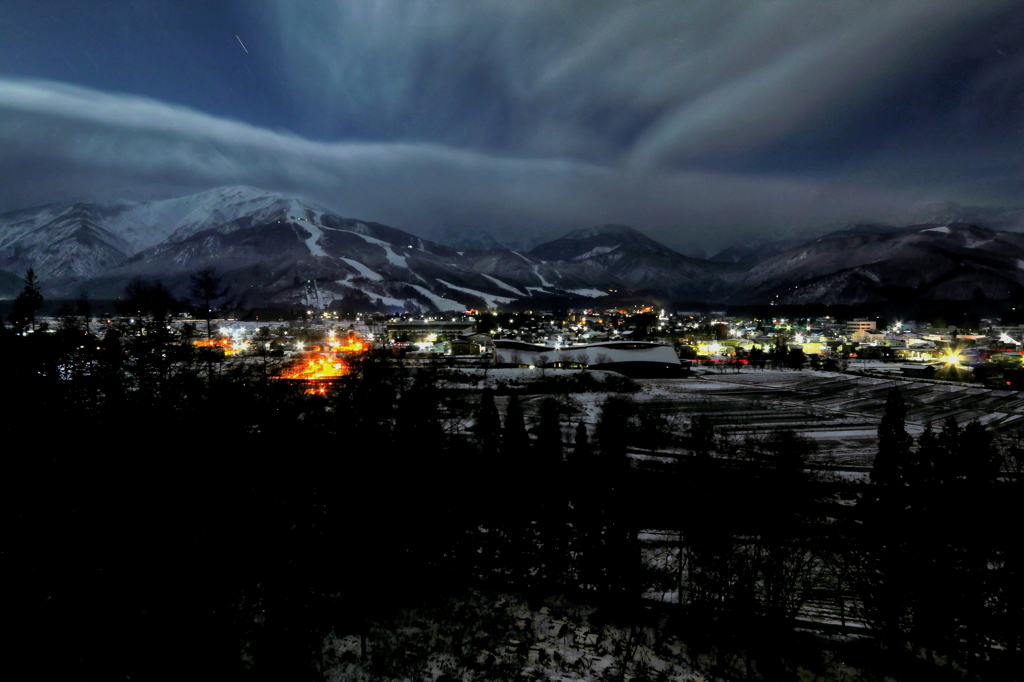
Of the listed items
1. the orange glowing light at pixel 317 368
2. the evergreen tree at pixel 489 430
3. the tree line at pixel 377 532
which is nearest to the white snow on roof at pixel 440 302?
the orange glowing light at pixel 317 368

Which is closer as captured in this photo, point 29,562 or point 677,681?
point 29,562

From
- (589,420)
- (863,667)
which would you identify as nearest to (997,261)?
(589,420)

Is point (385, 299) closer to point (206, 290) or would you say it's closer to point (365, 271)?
point (365, 271)

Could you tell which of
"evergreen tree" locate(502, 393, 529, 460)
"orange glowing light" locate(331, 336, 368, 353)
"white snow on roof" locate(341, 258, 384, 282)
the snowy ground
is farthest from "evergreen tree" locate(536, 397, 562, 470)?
"white snow on roof" locate(341, 258, 384, 282)

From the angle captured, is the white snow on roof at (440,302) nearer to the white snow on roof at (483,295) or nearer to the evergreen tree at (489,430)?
the white snow on roof at (483,295)

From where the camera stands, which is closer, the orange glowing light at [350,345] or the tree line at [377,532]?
the tree line at [377,532]

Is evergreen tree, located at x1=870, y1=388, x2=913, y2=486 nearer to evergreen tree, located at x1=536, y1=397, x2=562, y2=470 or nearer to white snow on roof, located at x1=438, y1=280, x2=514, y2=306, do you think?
evergreen tree, located at x1=536, y1=397, x2=562, y2=470

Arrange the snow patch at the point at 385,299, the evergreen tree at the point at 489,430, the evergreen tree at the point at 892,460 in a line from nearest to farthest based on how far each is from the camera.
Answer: the evergreen tree at the point at 892,460 < the evergreen tree at the point at 489,430 < the snow patch at the point at 385,299

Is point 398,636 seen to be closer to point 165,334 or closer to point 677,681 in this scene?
point 677,681
